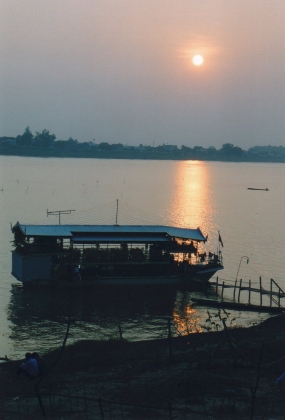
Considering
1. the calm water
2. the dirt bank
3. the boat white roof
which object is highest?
the boat white roof

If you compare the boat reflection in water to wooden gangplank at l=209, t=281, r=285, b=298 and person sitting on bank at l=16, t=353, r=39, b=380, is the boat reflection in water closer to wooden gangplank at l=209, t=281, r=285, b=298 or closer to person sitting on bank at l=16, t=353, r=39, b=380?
wooden gangplank at l=209, t=281, r=285, b=298

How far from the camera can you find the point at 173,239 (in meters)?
36.7

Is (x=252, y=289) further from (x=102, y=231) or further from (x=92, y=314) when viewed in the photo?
(x=102, y=231)

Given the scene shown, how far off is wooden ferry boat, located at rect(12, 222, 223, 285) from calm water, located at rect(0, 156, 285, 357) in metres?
0.89

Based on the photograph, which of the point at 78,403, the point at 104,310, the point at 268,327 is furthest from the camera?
the point at 104,310

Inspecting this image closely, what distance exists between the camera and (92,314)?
103 ft

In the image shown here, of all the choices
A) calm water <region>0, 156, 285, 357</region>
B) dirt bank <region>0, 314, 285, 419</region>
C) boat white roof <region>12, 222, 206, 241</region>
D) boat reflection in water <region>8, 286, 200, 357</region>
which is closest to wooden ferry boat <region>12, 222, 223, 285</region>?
boat white roof <region>12, 222, 206, 241</region>

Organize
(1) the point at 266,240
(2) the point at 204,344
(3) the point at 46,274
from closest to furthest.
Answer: (2) the point at 204,344, (3) the point at 46,274, (1) the point at 266,240

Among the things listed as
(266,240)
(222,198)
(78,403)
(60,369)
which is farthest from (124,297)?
(222,198)

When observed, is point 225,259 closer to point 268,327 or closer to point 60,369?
point 268,327

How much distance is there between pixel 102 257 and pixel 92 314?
173 inches

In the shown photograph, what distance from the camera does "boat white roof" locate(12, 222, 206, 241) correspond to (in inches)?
1373

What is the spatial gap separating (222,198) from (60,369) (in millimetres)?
99225

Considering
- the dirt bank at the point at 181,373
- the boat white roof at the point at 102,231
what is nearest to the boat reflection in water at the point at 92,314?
the boat white roof at the point at 102,231
